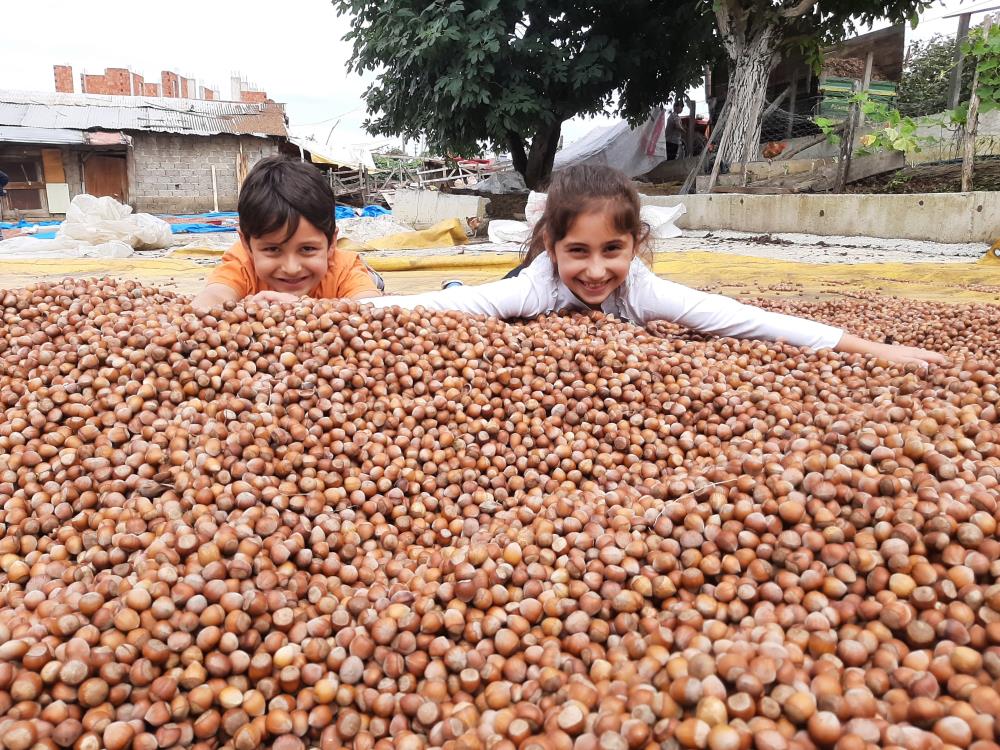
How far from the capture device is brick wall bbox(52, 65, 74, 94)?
2472 centimetres

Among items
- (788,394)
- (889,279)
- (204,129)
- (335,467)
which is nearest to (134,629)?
(335,467)

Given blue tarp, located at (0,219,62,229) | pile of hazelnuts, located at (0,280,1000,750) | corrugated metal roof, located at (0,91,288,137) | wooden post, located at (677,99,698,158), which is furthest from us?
corrugated metal roof, located at (0,91,288,137)

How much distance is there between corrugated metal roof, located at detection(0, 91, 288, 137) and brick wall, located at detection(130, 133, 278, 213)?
35 cm

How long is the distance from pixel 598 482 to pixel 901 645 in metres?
0.78

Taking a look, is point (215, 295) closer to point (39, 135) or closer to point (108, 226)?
point (108, 226)

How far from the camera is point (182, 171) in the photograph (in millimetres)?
19906

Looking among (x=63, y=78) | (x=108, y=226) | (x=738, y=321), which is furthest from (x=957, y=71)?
(x=63, y=78)

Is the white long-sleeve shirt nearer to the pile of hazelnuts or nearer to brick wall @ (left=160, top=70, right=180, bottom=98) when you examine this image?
the pile of hazelnuts

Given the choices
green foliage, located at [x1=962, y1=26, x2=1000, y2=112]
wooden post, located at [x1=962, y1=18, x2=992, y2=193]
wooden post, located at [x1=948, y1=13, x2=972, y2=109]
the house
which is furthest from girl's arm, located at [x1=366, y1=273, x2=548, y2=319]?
the house

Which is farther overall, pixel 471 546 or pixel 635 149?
pixel 635 149

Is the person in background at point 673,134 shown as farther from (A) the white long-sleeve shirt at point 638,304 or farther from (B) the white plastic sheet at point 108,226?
(A) the white long-sleeve shirt at point 638,304

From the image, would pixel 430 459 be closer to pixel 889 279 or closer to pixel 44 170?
pixel 889 279

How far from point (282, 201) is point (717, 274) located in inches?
174

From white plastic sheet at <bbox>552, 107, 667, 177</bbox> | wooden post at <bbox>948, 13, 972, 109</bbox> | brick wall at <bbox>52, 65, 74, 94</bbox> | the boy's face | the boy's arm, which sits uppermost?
brick wall at <bbox>52, 65, 74, 94</bbox>
